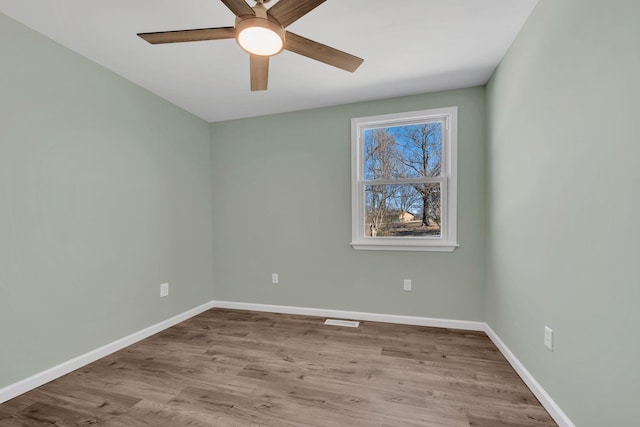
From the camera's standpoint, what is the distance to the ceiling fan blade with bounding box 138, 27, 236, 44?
142cm

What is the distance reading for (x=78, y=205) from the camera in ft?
7.14

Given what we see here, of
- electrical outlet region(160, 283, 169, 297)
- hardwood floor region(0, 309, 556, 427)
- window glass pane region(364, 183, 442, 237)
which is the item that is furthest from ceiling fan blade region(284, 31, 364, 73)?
electrical outlet region(160, 283, 169, 297)

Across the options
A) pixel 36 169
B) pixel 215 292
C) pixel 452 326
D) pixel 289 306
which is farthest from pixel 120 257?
pixel 452 326

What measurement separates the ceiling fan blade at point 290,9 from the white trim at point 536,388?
7.87 feet

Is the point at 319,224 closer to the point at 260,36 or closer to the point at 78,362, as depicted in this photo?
the point at 260,36

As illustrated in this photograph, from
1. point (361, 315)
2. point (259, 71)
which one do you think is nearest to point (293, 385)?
point (361, 315)

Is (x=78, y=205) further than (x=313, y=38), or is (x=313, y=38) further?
(x=78, y=205)

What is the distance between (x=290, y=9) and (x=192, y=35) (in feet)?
1.81

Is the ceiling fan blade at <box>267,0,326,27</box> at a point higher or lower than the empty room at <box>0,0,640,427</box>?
higher

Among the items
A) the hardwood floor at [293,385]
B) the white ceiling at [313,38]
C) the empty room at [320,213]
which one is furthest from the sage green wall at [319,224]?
the hardwood floor at [293,385]

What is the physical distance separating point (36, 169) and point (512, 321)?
3.61 meters

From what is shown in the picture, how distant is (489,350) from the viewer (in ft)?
7.76

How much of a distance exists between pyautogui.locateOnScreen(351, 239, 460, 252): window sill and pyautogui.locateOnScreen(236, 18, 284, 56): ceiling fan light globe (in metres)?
2.11

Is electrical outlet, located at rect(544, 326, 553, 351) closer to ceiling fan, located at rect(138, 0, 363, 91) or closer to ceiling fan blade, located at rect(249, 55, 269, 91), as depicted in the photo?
ceiling fan, located at rect(138, 0, 363, 91)
